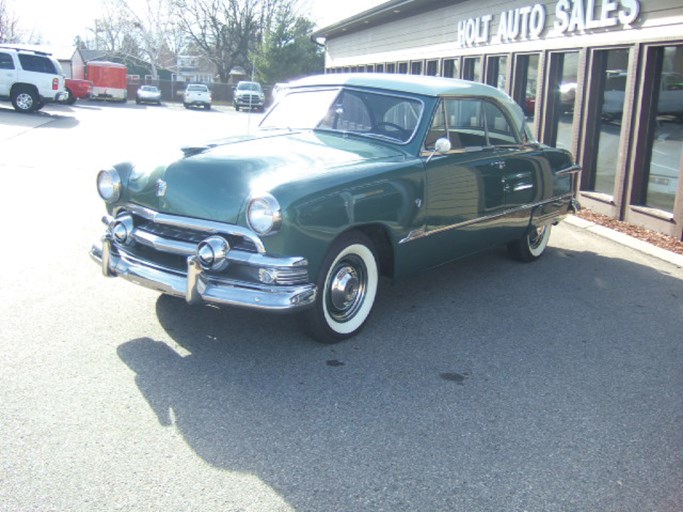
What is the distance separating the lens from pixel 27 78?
80.1 feet

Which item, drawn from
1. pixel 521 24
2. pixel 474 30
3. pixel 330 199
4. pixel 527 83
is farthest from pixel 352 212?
pixel 474 30

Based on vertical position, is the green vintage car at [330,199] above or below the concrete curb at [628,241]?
above

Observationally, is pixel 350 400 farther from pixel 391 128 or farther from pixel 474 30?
pixel 474 30

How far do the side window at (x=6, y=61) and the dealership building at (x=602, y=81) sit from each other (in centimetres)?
1666

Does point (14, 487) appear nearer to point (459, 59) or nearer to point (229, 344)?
point (229, 344)

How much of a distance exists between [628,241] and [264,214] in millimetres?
5584

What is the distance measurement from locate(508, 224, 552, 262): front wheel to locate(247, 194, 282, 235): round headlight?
341 cm

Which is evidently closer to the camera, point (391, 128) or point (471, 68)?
point (391, 128)

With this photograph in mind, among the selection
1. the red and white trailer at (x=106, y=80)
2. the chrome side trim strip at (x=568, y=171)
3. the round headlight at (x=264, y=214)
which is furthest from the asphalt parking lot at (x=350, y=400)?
the red and white trailer at (x=106, y=80)

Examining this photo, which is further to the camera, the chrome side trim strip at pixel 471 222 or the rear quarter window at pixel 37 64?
the rear quarter window at pixel 37 64

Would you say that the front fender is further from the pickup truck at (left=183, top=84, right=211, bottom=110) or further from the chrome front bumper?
the pickup truck at (left=183, top=84, right=211, bottom=110)

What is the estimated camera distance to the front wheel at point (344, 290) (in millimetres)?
4418

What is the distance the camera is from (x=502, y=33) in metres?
12.6

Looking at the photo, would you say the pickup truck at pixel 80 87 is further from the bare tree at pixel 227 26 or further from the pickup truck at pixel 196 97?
the bare tree at pixel 227 26
